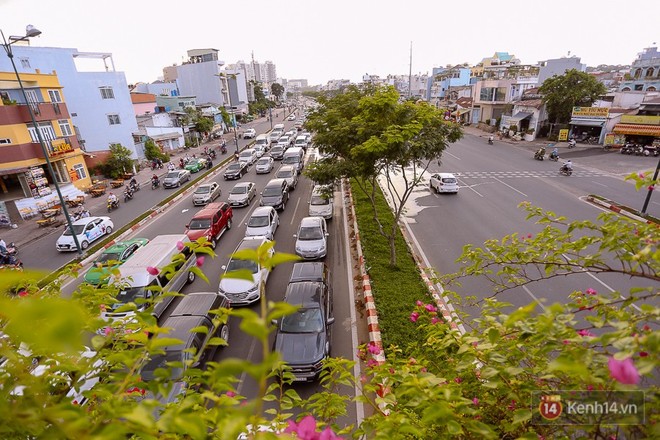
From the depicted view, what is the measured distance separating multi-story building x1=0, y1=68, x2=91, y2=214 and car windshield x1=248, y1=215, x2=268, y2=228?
12.7 m

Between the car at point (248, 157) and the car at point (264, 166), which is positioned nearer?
the car at point (264, 166)

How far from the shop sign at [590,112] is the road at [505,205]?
16.5ft

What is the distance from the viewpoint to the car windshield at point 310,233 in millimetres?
13273

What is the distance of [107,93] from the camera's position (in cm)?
2991

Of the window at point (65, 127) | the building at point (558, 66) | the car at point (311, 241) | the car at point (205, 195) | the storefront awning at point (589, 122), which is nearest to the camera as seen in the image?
the car at point (311, 241)

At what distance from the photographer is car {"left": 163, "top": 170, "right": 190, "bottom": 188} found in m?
25.3

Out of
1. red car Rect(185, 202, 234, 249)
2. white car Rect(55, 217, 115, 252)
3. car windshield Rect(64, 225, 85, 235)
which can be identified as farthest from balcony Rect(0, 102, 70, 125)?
red car Rect(185, 202, 234, 249)

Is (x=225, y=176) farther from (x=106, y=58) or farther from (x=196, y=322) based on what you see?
(x=196, y=322)

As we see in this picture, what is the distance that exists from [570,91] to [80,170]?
4538 cm

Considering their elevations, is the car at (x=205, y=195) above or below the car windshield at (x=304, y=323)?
below

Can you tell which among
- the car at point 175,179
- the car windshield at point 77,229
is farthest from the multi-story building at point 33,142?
the car windshield at point 77,229

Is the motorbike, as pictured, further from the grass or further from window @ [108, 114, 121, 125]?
the grass

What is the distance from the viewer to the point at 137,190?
25203mm

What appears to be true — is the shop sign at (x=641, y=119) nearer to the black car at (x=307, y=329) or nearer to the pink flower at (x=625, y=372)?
the black car at (x=307, y=329)
